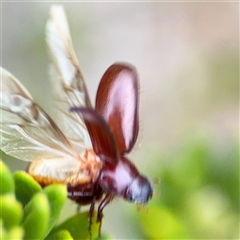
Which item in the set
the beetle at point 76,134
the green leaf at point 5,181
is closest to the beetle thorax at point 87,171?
the beetle at point 76,134

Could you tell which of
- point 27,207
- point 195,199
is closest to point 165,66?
point 195,199

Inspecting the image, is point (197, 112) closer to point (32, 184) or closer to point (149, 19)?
point (149, 19)

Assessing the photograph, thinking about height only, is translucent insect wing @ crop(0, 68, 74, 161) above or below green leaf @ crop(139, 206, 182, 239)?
above

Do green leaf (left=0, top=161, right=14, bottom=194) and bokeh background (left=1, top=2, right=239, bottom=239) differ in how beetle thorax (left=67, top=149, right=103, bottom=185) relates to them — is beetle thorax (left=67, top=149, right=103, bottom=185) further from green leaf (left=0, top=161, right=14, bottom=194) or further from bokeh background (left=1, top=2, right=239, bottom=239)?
bokeh background (left=1, top=2, right=239, bottom=239)

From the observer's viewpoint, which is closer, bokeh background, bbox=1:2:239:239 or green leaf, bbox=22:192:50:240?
green leaf, bbox=22:192:50:240

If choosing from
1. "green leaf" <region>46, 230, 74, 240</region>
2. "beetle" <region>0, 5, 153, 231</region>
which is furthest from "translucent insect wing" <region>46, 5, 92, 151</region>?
"green leaf" <region>46, 230, 74, 240</region>

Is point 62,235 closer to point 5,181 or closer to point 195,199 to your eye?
point 5,181
